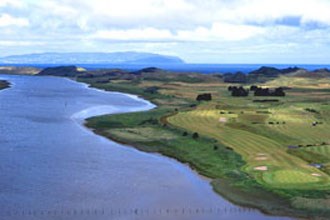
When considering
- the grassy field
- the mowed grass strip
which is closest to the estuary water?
the grassy field

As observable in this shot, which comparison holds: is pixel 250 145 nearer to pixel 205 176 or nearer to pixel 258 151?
pixel 258 151

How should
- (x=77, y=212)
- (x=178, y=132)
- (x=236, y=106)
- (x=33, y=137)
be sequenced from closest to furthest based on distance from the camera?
(x=77, y=212) < (x=33, y=137) < (x=178, y=132) < (x=236, y=106)

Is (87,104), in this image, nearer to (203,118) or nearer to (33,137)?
(203,118)

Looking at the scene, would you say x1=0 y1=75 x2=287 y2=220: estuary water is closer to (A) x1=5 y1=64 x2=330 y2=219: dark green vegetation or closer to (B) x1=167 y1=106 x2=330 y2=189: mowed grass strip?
(A) x1=5 y1=64 x2=330 y2=219: dark green vegetation

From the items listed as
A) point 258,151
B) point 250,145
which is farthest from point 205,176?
point 250,145

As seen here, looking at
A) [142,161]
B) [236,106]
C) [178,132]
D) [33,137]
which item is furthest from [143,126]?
[236,106]

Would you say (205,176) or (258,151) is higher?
(258,151)

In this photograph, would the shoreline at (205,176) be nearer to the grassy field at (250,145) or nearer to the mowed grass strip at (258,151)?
the grassy field at (250,145)
